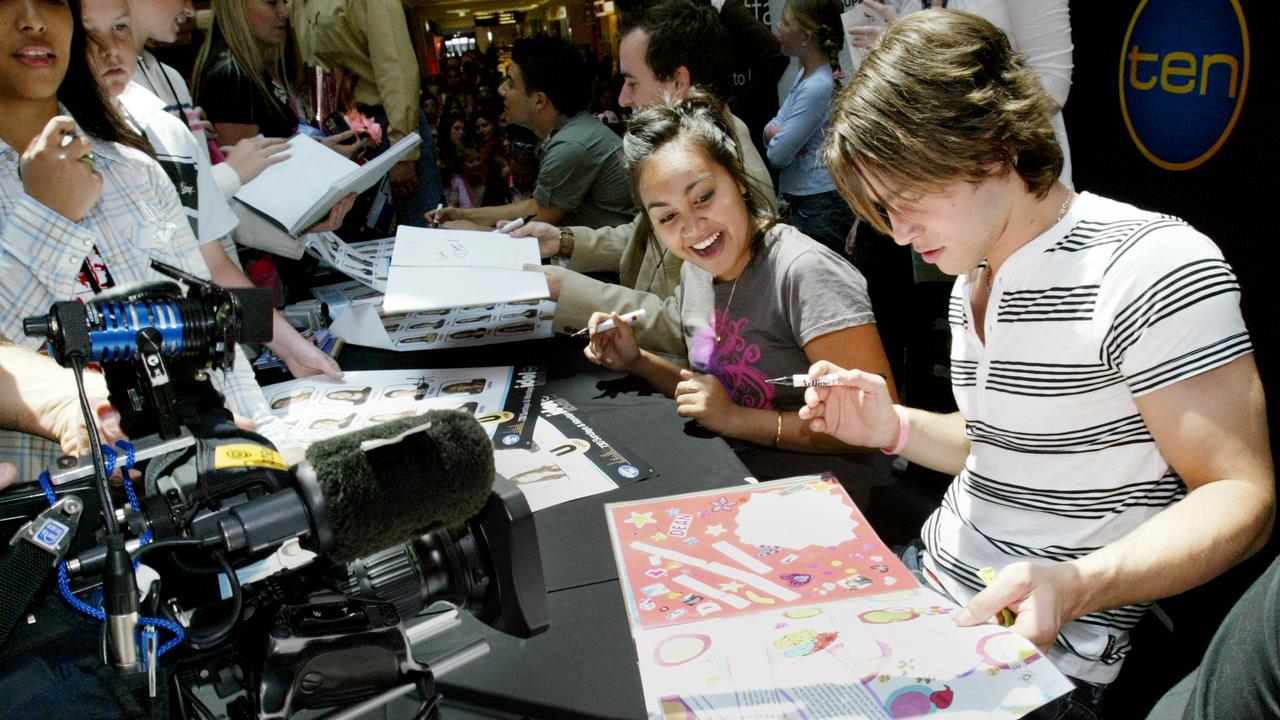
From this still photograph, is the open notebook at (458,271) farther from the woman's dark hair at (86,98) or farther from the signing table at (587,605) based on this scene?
the woman's dark hair at (86,98)

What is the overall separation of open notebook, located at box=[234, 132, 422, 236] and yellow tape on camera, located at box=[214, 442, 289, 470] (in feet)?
5.41

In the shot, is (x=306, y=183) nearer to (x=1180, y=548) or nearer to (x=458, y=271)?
(x=458, y=271)

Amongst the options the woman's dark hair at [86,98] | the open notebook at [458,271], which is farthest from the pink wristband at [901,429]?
the woman's dark hair at [86,98]

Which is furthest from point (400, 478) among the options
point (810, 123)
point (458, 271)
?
point (810, 123)

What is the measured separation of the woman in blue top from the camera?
3514 millimetres

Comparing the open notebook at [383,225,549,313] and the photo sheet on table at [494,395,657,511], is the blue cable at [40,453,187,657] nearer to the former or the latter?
the photo sheet on table at [494,395,657,511]

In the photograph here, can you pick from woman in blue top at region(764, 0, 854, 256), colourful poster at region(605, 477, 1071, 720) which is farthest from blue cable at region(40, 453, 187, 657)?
woman in blue top at region(764, 0, 854, 256)

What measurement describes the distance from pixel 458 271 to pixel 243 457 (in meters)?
1.33

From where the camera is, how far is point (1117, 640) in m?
1.03

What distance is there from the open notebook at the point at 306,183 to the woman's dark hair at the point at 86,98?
24.7 inches

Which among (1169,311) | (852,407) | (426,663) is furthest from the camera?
(852,407)

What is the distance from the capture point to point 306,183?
7.48ft

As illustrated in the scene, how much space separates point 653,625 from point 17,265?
3.89 feet

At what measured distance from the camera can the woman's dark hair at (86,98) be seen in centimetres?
145
